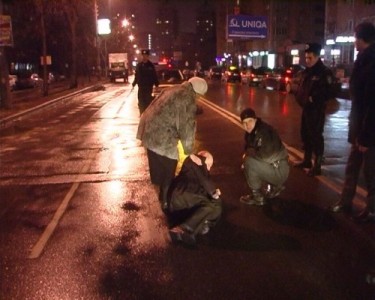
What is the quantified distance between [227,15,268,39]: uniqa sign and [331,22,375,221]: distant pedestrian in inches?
2184

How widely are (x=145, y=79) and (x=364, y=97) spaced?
7033mm

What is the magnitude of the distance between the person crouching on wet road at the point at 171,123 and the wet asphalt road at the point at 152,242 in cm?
83

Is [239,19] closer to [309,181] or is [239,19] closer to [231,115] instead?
[231,115]

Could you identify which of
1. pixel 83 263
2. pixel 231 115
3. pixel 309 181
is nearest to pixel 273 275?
pixel 83 263

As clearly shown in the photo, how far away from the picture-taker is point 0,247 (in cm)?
567

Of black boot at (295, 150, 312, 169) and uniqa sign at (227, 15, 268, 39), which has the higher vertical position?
uniqa sign at (227, 15, 268, 39)

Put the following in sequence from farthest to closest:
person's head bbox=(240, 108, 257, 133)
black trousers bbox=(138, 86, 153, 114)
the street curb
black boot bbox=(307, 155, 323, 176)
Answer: the street curb < black trousers bbox=(138, 86, 153, 114) < black boot bbox=(307, 155, 323, 176) < person's head bbox=(240, 108, 257, 133)

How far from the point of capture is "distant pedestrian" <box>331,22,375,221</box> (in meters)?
5.66

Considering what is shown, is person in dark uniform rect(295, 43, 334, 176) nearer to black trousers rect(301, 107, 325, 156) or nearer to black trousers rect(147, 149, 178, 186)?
black trousers rect(301, 107, 325, 156)

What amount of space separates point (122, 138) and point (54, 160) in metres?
3.13

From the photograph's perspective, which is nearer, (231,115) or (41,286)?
(41,286)

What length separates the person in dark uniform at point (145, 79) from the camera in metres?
12.1

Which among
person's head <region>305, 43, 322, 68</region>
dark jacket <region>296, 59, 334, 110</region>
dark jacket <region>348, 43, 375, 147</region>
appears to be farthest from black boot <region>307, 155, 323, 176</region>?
dark jacket <region>348, 43, 375, 147</region>

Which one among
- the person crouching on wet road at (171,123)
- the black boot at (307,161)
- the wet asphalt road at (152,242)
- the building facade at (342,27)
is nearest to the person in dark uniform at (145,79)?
the wet asphalt road at (152,242)
